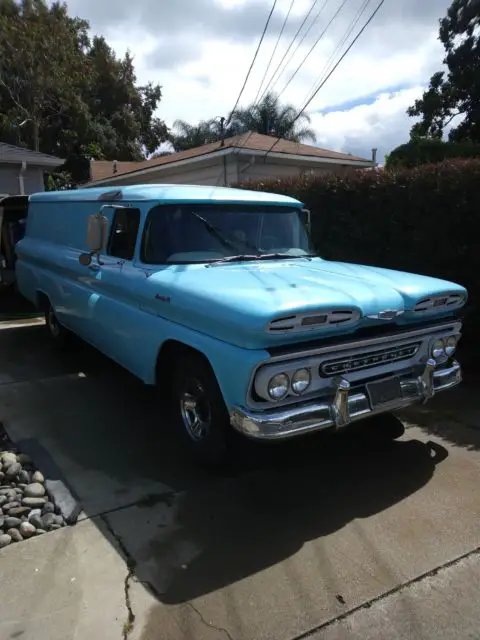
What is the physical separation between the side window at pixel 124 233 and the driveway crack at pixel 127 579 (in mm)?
2260

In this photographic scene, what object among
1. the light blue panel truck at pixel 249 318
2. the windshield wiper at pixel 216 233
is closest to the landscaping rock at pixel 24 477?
the light blue panel truck at pixel 249 318

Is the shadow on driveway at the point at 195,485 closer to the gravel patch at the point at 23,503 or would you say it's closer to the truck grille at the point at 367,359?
the gravel patch at the point at 23,503

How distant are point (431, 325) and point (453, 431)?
4.00ft

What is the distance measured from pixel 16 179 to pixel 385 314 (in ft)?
46.3

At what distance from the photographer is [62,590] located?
2697 mm

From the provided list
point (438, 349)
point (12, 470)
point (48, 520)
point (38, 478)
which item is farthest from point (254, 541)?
point (438, 349)

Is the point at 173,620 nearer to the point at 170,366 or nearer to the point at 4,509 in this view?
the point at 4,509

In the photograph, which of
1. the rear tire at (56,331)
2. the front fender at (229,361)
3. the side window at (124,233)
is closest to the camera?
the front fender at (229,361)

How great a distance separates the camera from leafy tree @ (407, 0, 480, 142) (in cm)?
2273

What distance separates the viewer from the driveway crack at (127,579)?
246cm

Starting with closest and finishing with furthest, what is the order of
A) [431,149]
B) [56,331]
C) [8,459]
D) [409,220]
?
[8,459] < [409,220] < [56,331] < [431,149]

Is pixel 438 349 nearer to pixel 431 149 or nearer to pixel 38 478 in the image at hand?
pixel 38 478

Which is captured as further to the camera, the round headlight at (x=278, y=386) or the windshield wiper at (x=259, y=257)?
the windshield wiper at (x=259, y=257)

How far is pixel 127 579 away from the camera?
9.11 feet
